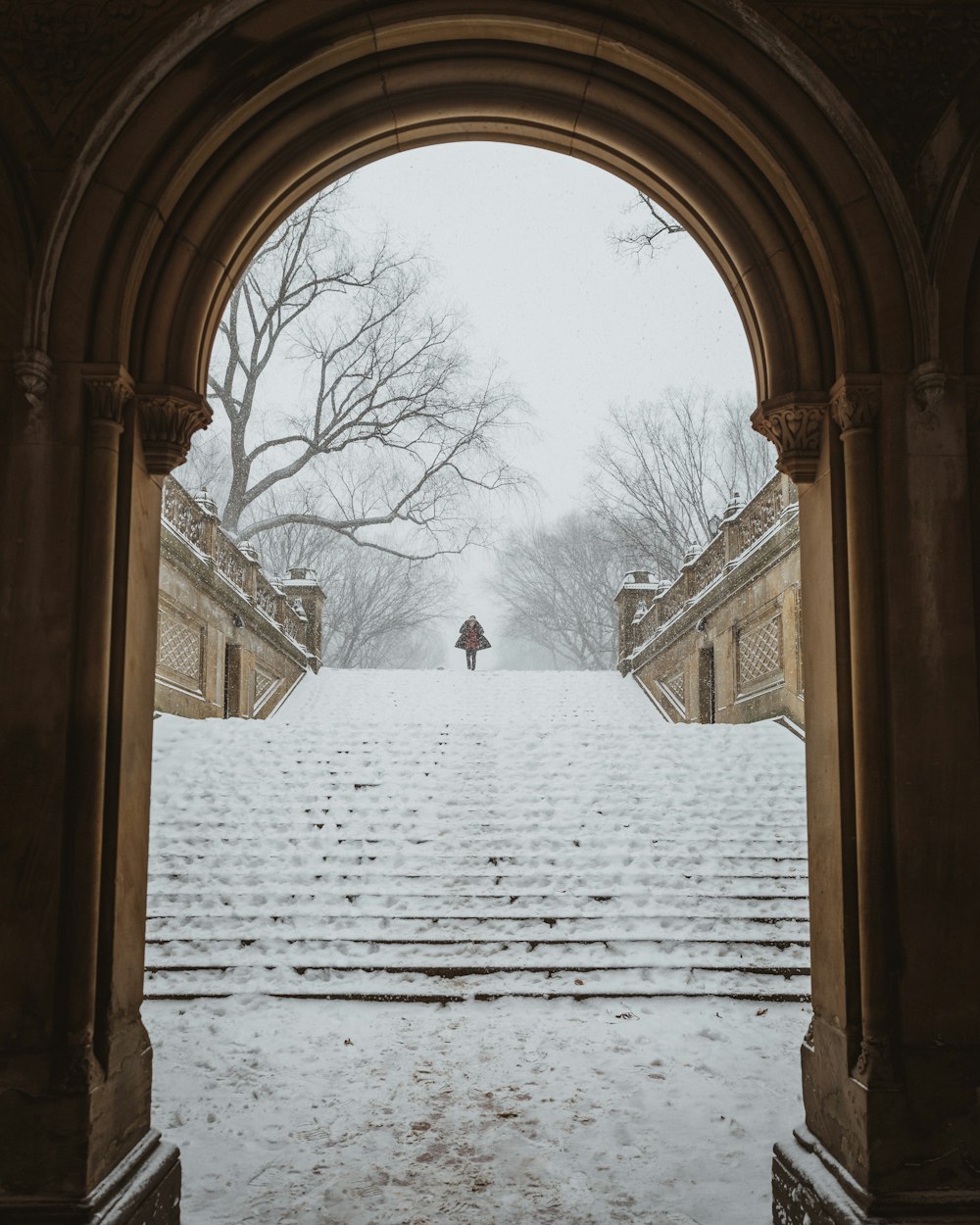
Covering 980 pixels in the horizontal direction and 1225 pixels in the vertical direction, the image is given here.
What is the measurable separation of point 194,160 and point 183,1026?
4.85 meters

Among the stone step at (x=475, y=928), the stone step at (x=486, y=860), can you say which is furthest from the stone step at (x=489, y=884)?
the stone step at (x=475, y=928)

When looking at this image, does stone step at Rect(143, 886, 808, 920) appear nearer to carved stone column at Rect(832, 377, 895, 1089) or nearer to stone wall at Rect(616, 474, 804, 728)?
carved stone column at Rect(832, 377, 895, 1089)

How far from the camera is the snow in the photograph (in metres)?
4.04

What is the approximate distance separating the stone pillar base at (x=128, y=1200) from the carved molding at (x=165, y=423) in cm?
222

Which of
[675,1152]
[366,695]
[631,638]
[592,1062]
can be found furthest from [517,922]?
[631,638]

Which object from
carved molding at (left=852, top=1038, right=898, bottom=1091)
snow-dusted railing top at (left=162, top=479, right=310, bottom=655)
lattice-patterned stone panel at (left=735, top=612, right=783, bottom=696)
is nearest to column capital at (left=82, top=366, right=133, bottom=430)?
carved molding at (left=852, top=1038, right=898, bottom=1091)

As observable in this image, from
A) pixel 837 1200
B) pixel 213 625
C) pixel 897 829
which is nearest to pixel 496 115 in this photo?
pixel 897 829

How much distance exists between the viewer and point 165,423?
11.5ft

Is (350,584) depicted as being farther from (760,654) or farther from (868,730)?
(868,730)

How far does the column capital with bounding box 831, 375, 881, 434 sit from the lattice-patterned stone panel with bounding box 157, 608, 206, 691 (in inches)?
416

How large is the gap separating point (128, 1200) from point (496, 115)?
4.13m

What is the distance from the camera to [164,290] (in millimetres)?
3572

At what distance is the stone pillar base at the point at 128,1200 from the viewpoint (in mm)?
2912

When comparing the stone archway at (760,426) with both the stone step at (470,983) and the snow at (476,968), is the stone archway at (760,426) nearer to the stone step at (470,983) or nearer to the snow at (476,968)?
the snow at (476,968)
